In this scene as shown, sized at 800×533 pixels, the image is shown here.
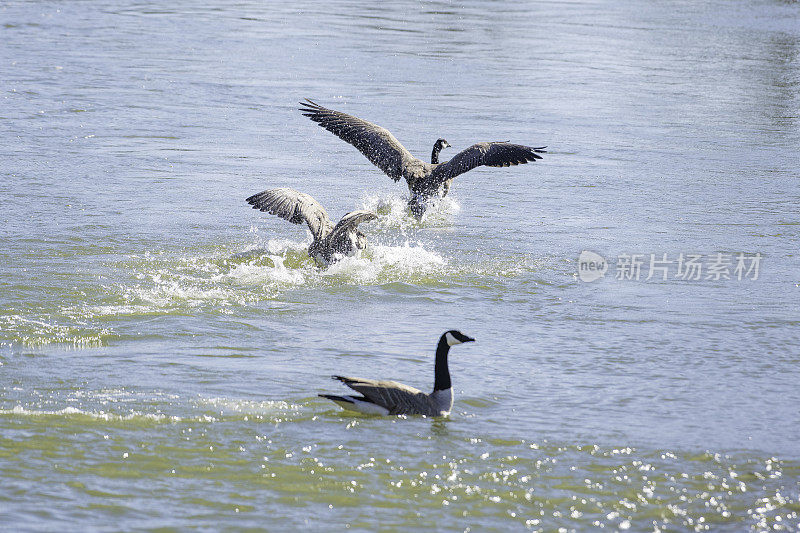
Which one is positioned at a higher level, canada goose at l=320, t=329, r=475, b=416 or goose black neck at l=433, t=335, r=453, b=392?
goose black neck at l=433, t=335, r=453, b=392

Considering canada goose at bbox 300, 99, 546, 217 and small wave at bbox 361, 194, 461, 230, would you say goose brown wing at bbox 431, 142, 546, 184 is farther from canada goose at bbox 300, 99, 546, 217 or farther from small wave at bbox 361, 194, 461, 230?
small wave at bbox 361, 194, 461, 230

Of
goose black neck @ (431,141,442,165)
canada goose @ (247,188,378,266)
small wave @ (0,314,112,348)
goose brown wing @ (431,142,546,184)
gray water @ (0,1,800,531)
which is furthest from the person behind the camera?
goose black neck @ (431,141,442,165)

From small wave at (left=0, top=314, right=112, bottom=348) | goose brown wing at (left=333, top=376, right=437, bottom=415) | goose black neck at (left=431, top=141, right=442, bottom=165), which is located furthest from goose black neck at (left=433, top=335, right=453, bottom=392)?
goose black neck at (left=431, top=141, right=442, bottom=165)

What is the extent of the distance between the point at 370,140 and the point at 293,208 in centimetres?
251

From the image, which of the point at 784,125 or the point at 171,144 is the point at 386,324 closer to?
the point at 171,144

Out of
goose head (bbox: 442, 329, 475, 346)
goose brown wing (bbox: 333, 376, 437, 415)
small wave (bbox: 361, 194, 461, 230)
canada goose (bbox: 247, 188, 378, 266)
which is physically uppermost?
small wave (bbox: 361, 194, 461, 230)

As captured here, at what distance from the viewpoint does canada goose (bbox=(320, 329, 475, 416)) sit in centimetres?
657

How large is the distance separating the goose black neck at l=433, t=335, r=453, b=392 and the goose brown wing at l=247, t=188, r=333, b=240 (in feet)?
11.6

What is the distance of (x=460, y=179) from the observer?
48.1 ft

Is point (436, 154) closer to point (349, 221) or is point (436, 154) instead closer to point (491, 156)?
point (491, 156)

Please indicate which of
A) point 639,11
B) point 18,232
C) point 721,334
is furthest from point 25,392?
point 639,11

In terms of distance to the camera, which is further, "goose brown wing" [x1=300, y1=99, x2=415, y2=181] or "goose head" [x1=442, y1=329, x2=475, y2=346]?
Answer: "goose brown wing" [x1=300, y1=99, x2=415, y2=181]

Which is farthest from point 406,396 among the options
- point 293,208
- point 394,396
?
point 293,208

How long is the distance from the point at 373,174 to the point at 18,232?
16.8ft
